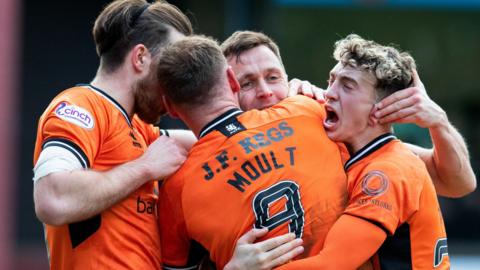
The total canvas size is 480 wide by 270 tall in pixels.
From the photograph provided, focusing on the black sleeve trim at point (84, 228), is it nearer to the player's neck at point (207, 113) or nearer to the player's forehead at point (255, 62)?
the player's neck at point (207, 113)

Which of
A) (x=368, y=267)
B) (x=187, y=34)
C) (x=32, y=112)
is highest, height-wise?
(x=187, y=34)

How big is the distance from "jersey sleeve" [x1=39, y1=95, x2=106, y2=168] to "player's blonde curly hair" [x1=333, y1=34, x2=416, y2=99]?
1.18 m

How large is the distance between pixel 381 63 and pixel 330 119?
354 mm

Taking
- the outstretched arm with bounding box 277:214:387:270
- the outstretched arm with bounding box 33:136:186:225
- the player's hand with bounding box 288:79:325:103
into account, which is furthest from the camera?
the player's hand with bounding box 288:79:325:103

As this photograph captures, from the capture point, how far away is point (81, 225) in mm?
4168

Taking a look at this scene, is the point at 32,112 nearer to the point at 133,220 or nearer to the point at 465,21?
the point at 465,21

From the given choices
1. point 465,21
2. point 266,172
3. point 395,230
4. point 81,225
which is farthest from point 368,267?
point 465,21

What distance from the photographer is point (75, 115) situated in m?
4.14

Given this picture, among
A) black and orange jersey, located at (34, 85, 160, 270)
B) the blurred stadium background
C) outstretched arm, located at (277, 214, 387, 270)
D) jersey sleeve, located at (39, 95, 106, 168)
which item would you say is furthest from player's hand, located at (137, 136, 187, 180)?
the blurred stadium background

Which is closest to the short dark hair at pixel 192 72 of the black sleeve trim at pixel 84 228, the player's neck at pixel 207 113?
the player's neck at pixel 207 113

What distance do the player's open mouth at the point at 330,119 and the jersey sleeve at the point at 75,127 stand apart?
3.40 feet

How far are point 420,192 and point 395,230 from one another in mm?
196

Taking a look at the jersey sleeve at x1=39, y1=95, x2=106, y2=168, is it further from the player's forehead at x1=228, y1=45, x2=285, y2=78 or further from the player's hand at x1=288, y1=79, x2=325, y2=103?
the player's hand at x1=288, y1=79, x2=325, y2=103

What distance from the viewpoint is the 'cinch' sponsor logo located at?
412cm
